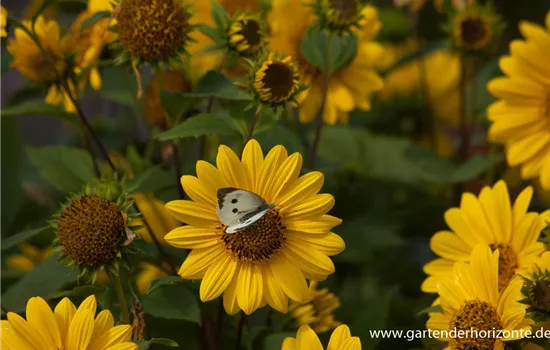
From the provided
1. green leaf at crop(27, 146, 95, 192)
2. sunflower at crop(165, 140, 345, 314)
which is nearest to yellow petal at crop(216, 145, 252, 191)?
sunflower at crop(165, 140, 345, 314)

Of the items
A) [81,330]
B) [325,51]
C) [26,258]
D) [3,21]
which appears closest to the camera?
[81,330]

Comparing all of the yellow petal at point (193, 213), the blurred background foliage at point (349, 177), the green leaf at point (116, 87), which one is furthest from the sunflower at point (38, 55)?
the yellow petal at point (193, 213)

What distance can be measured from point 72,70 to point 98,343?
298mm

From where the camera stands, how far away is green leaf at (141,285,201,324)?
0.59m

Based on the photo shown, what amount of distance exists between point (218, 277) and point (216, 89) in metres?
0.17

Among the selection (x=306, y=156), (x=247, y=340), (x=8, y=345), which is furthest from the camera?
(x=306, y=156)

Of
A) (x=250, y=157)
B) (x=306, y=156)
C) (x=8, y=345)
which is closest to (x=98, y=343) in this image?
(x=8, y=345)

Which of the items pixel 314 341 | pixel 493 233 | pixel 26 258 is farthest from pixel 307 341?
pixel 26 258

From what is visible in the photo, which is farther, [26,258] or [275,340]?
[26,258]

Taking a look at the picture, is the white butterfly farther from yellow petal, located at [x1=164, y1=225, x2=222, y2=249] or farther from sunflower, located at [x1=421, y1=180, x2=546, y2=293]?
sunflower, located at [x1=421, y1=180, x2=546, y2=293]

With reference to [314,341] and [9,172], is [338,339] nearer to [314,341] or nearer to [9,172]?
[314,341]

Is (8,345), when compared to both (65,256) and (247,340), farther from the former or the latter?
(247,340)

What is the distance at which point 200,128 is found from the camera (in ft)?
1.94

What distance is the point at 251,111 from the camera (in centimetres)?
66
